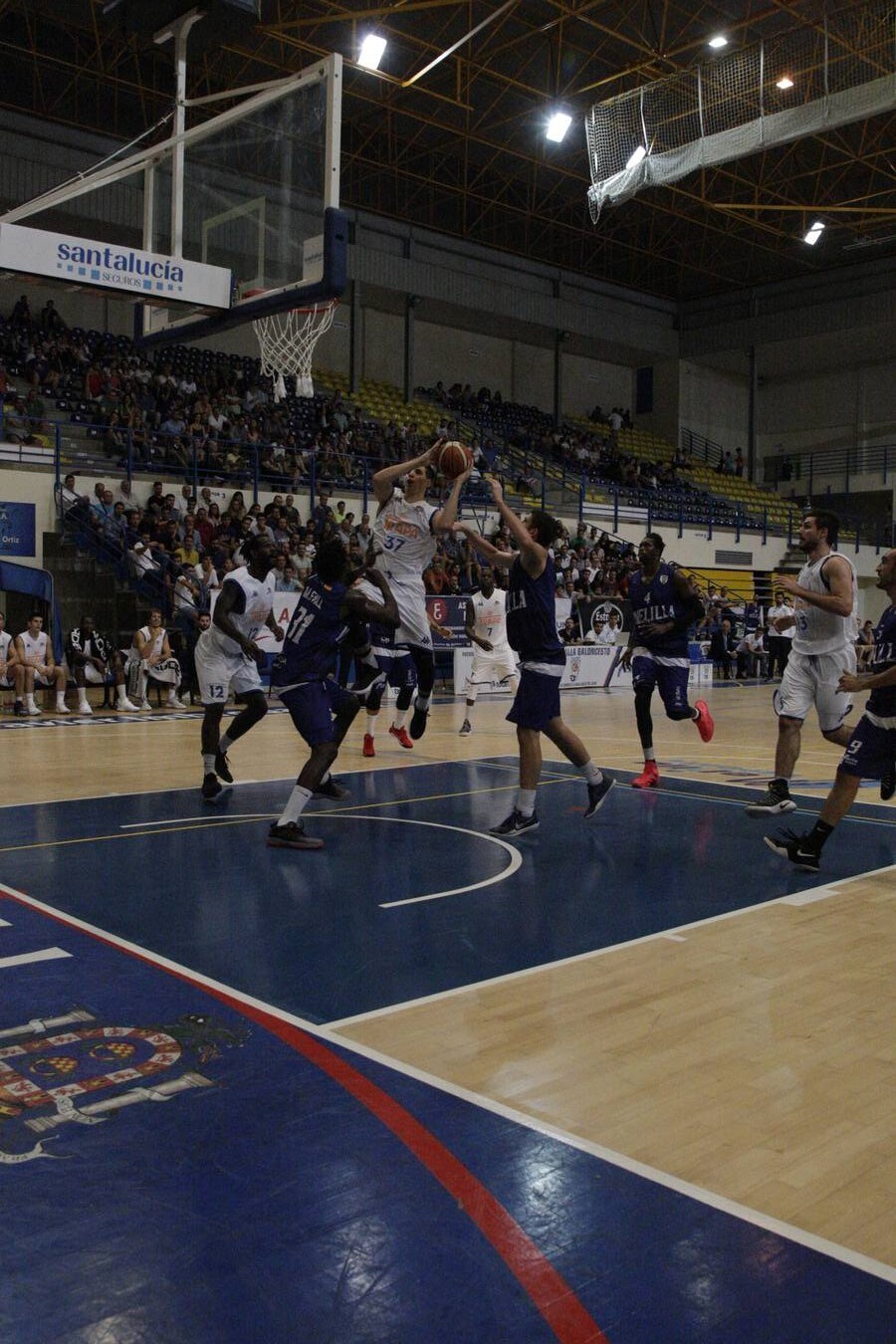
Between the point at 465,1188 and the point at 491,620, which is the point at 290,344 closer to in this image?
the point at 491,620

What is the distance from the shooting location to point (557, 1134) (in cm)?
303

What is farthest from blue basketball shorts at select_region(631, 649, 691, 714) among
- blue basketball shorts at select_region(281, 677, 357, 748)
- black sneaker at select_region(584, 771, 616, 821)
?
blue basketball shorts at select_region(281, 677, 357, 748)

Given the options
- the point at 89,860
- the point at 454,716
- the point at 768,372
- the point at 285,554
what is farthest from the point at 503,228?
the point at 89,860

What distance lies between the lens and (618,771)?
10133mm

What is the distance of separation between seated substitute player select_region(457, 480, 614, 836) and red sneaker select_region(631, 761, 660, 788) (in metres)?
1.89

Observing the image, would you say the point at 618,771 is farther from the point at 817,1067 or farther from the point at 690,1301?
the point at 690,1301

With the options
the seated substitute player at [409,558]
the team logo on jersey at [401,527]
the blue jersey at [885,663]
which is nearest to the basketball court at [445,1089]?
the blue jersey at [885,663]

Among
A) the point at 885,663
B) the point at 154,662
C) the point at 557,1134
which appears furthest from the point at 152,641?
the point at 557,1134

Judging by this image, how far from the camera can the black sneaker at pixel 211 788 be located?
8067 millimetres

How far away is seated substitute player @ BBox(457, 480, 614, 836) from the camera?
23.2 feet

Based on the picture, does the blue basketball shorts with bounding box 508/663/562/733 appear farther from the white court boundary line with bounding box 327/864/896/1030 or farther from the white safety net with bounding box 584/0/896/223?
the white safety net with bounding box 584/0/896/223

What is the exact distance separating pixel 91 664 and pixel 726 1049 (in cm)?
1292

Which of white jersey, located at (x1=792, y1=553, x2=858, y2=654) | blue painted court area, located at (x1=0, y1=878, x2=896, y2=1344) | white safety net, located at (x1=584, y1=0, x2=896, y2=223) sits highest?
white safety net, located at (x1=584, y1=0, x2=896, y2=223)

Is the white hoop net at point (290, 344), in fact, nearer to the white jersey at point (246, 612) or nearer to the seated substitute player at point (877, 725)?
the white jersey at point (246, 612)
